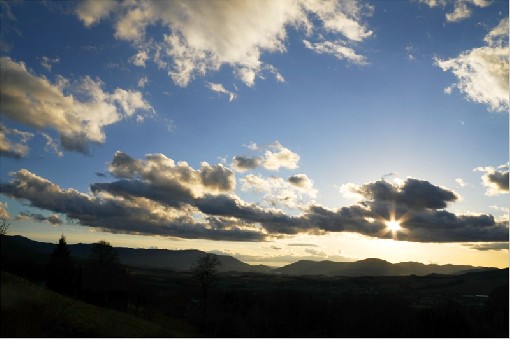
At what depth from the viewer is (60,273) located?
234 ft

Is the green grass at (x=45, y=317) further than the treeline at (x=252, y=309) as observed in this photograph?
No

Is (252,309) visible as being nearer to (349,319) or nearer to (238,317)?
(238,317)

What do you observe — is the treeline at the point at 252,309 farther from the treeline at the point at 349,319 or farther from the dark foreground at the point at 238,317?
the dark foreground at the point at 238,317

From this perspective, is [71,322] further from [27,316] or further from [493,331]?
[493,331]

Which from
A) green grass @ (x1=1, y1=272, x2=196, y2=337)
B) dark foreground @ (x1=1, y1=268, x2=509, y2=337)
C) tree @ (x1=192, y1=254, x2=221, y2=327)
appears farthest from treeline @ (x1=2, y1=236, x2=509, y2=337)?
green grass @ (x1=1, y1=272, x2=196, y2=337)

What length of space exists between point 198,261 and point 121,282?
21430mm

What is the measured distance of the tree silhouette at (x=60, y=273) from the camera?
6869 centimetres

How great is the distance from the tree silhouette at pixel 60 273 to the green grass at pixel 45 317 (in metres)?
36.0

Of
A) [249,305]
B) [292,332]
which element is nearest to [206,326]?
[292,332]

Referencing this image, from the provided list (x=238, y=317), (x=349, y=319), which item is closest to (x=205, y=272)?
(x=238, y=317)

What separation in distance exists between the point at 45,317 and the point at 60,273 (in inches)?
1838

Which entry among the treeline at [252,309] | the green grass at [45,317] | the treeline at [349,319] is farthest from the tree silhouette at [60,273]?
the green grass at [45,317]

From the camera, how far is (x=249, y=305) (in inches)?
4525

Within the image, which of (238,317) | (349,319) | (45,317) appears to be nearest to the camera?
(45,317)
